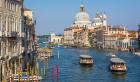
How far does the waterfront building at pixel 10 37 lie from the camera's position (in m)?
21.3

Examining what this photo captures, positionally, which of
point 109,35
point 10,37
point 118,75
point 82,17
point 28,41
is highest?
point 82,17

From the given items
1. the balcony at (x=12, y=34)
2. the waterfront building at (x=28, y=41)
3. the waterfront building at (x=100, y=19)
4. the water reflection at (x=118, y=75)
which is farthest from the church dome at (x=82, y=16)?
the balcony at (x=12, y=34)

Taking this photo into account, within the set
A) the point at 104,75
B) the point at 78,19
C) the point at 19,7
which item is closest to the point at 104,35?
the point at 78,19

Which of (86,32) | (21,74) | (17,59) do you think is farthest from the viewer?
(86,32)

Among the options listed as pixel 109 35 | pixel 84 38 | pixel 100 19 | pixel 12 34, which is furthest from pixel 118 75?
pixel 100 19

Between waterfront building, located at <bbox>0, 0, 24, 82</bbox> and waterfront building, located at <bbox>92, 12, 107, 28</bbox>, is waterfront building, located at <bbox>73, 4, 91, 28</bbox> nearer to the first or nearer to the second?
waterfront building, located at <bbox>92, 12, 107, 28</bbox>

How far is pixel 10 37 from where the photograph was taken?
898 inches

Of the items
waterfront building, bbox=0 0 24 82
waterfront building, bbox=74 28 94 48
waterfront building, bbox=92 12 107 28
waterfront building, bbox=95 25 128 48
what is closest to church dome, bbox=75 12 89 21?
waterfront building, bbox=92 12 107 28

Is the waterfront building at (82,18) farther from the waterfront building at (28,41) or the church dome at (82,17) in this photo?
the waterfront building at (28,41)

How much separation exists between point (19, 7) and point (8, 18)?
3191mm

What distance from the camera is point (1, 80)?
21.1 m

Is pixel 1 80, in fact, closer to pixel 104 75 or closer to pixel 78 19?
pixel 104 75

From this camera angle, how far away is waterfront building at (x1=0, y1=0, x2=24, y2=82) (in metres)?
21.3

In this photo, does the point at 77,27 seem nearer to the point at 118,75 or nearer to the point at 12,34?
the point at 118,75
